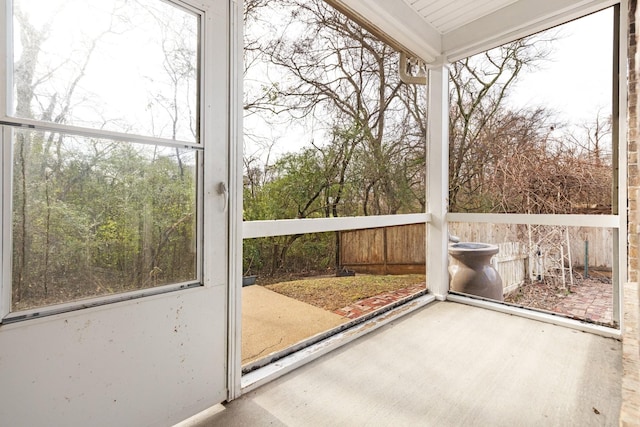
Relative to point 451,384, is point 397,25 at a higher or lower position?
higher

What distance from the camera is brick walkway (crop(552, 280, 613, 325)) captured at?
90.0 inches

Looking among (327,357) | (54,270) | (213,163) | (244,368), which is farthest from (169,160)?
(327,357)

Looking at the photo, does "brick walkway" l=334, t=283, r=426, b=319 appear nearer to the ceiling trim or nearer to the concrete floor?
the concrete floor

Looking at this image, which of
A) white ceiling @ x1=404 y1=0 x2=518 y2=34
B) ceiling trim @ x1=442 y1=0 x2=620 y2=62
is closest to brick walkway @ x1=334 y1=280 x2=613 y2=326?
ceiling trim @ x1=442 y1=0 x2=620 y2=62

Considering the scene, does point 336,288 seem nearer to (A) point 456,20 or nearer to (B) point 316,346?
(B) point 316,346

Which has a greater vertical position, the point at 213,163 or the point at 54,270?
the point at 213,163

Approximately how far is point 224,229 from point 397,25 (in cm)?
212

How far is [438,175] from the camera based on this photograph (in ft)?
9.87

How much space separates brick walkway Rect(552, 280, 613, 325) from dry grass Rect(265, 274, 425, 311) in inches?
51.4

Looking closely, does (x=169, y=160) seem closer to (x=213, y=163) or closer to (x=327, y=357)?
(x=213, y=163)

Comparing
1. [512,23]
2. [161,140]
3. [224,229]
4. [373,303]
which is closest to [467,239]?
[373,303]

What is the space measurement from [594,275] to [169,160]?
3007mm

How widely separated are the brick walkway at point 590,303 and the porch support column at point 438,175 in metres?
0.95

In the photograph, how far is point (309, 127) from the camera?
2049mm
